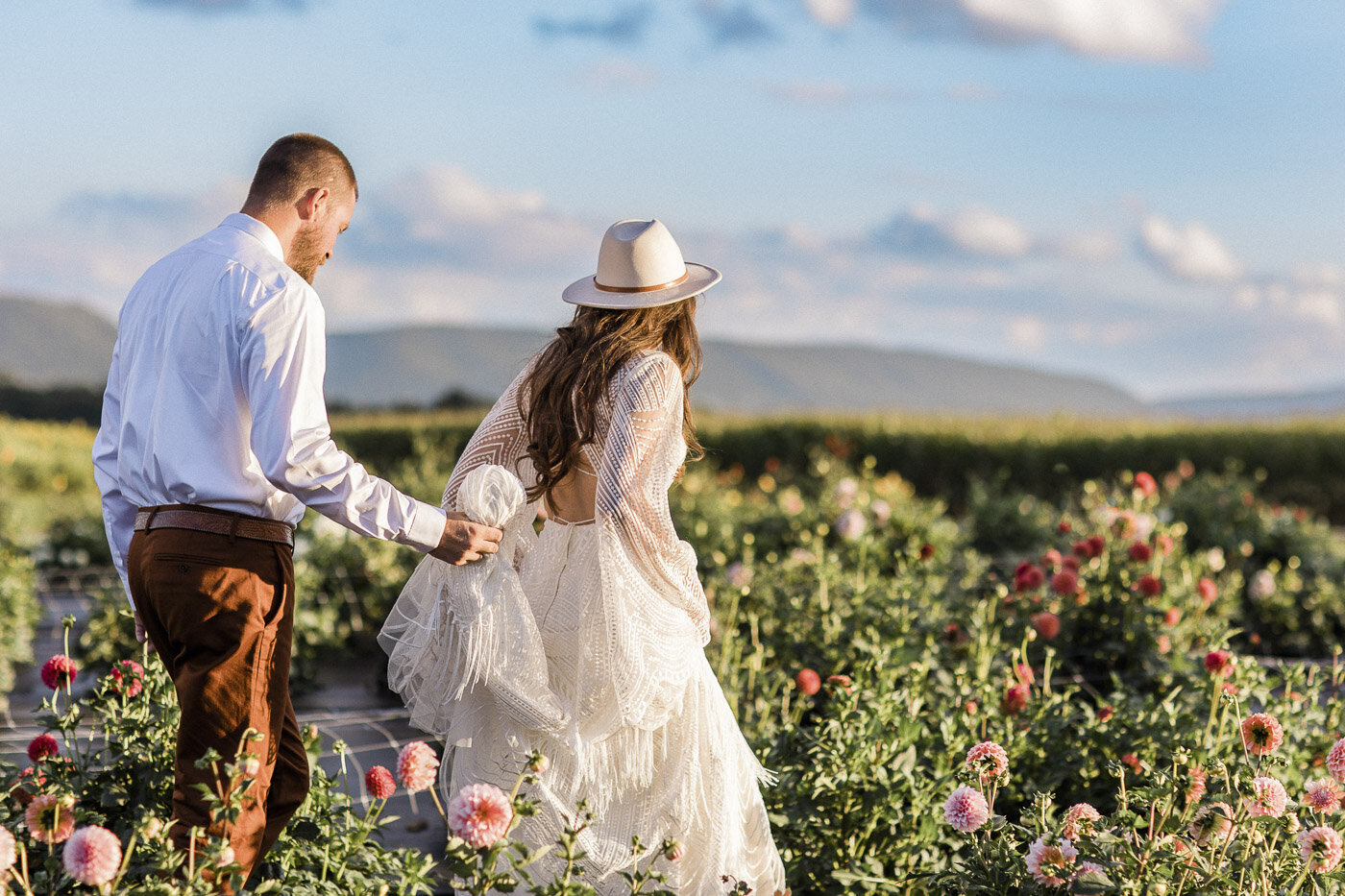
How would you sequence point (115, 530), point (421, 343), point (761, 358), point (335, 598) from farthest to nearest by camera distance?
point (761, 358) → point (421, 343) → point (335, 598) → point (115, 530)

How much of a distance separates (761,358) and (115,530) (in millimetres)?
111320

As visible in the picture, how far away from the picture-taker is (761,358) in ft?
370

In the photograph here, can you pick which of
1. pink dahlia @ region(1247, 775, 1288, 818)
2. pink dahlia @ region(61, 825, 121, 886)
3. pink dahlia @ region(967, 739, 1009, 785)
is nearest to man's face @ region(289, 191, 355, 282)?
pink dahlia @ region(61, 825, 121, 886)

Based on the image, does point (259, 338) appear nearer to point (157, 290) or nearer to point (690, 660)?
point (157, 290)

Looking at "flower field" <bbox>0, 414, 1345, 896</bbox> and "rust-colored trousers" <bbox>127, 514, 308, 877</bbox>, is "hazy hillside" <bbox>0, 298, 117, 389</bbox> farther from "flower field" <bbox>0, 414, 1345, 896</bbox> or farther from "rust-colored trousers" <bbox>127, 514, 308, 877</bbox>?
"rust-colored trousers" <bbox>127, 514, 308, 877</bbox>

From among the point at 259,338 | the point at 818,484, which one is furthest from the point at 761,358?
the point at 259,338

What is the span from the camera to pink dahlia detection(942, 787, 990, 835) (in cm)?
197

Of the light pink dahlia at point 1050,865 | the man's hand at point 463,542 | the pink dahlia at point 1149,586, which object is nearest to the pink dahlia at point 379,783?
the man's hand at point 463,542

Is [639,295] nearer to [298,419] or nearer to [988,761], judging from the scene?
[298,419]

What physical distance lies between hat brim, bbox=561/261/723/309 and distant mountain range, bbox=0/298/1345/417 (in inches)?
484

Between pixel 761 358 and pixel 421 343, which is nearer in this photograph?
pixel 421 343

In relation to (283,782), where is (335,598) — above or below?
below

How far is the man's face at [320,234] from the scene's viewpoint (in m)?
2.16

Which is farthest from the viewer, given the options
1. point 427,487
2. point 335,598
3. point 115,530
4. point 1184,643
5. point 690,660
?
point 427,487
